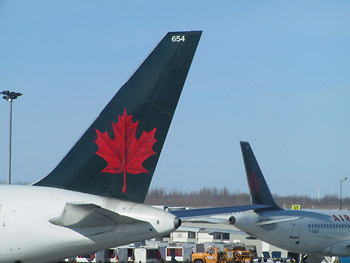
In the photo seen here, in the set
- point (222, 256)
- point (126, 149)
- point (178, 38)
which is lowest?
point (222, 256)

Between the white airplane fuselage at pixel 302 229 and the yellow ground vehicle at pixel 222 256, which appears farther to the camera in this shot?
the yellow ground vehicle at pixel 222 256

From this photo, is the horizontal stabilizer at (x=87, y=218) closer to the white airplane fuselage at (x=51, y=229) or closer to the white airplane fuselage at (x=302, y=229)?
the white airplane fuselage at (x=51, y=229)

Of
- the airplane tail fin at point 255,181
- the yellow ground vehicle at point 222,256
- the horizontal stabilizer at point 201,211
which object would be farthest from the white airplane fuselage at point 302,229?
the horizontal stabilizer at point 201,211

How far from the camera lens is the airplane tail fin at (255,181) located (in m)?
48.9

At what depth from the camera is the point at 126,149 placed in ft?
56.3

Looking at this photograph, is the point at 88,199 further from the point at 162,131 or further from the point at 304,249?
the point at 304,249

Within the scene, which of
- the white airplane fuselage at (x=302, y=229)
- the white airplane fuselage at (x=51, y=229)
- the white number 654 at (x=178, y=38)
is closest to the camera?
the white airplane fuselage at (x=51, y=229)

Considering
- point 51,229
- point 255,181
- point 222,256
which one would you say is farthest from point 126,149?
point 222,256

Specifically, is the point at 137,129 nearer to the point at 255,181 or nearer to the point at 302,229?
the point at 255,181

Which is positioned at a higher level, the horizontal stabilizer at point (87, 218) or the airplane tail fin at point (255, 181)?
the airplane tail fin at point (255, 181)

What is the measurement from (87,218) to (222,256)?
41998 millimetres

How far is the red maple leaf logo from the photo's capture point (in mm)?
17047

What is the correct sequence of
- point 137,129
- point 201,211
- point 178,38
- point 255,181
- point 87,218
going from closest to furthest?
point 87,218
point 178,38
point 137,129
point 201,211
point 255,181

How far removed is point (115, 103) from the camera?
17.4 m
